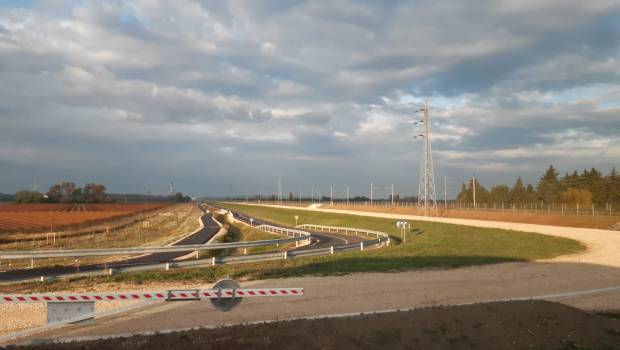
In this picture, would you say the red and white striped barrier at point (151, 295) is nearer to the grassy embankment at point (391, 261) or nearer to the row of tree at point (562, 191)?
the grassy embankment at point (391, 261)

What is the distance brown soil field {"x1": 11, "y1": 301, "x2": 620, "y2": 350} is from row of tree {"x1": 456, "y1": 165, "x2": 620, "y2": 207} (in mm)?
67580

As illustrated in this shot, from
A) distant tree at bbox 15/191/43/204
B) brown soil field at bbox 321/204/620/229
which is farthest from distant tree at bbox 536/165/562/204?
distant tree at bbox 15/191/43/204

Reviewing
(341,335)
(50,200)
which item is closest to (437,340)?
(341,335)

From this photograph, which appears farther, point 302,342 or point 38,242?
point 38,242

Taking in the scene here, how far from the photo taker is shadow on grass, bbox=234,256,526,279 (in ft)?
51.8

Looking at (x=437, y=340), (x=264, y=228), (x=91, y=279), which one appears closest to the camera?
(x=437, y=340)

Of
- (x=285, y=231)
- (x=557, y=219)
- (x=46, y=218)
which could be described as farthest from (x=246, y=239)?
(x=557, y=219)

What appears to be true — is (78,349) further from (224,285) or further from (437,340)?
(437,340)

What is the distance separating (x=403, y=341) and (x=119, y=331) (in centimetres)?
490

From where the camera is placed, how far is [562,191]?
9144 centimetres

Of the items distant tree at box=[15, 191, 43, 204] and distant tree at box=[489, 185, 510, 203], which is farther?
distant tree at box=[15, 191, 43, 204]

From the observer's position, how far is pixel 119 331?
8305 mm

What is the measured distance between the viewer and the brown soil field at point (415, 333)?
265 inches

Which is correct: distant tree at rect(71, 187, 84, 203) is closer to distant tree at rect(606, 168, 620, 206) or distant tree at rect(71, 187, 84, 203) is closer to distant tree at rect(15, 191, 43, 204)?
distant tree at rect(15, 191, 43, 204)
